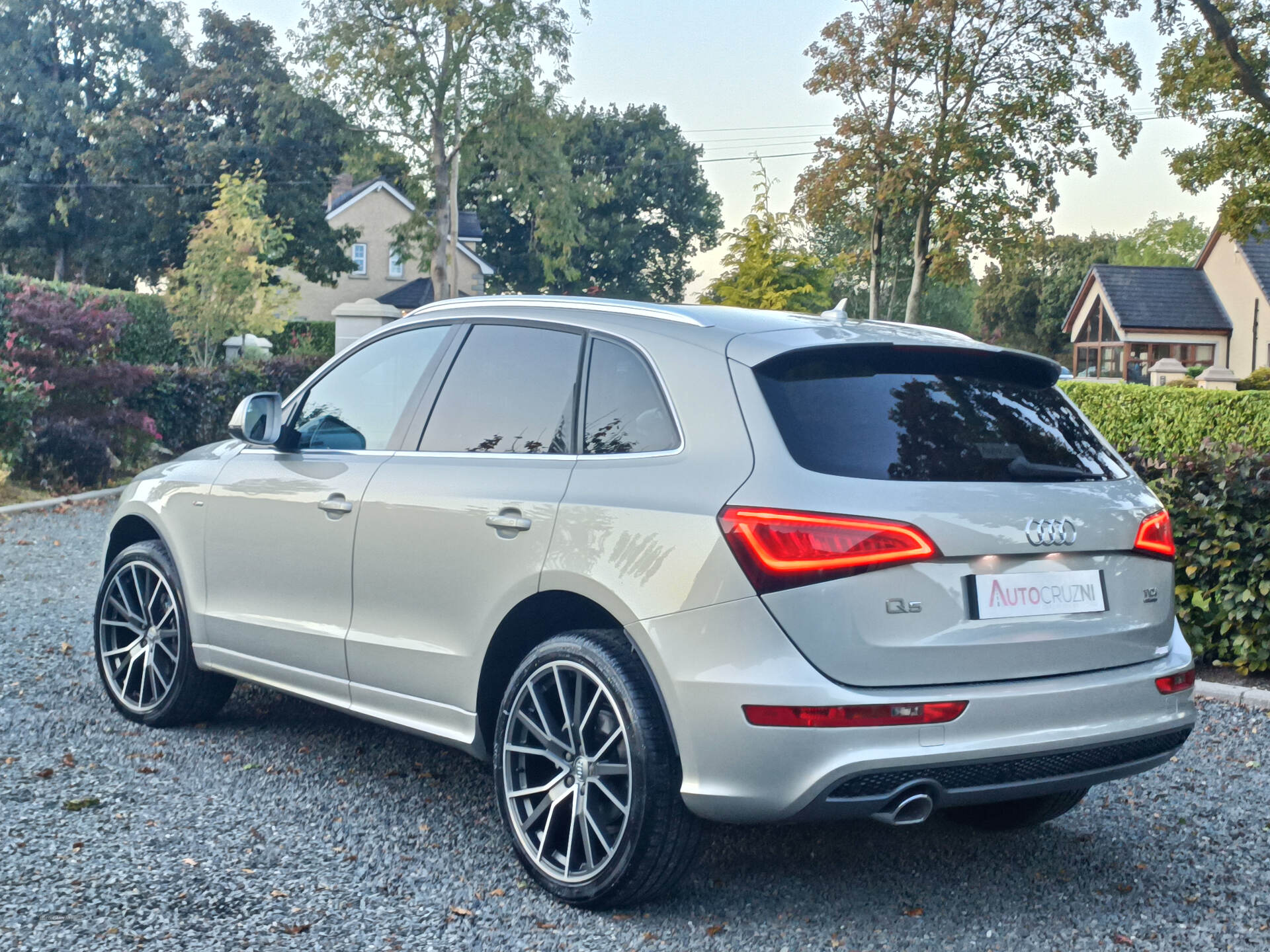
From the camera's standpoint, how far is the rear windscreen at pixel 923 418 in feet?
12.3

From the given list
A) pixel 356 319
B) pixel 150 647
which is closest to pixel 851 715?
pixel 150 647

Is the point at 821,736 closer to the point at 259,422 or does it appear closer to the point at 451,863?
the point at 451,863

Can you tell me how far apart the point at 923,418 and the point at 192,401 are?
1679 centimetres

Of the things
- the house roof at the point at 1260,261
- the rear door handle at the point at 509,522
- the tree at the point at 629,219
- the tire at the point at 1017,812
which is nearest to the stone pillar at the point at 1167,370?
the house roof at the point at 1260,261

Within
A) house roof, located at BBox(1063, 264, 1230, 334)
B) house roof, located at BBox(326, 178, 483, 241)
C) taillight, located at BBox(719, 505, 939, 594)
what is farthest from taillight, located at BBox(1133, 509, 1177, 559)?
house roof, located at BBox(1063, 264, 1230, 334)

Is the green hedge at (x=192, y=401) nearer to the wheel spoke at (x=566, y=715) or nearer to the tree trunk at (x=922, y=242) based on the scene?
the wheel spoke at (x=566, y=715)

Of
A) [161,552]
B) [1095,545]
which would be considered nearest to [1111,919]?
[1095,545]

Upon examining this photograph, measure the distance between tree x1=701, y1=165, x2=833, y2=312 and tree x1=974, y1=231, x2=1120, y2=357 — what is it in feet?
232

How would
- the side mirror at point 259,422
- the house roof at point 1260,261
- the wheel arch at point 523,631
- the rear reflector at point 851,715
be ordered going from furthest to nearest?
the house roof at point 1260,261
the side mirror at point 259,422
the wheel arch at point 523,631
the rear reflector at point 851,715

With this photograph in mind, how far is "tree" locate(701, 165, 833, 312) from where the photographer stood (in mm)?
19906

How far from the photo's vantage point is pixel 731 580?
3602mm

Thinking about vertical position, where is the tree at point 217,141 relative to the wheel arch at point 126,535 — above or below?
above

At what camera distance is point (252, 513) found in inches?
215

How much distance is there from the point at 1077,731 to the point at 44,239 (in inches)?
2409
